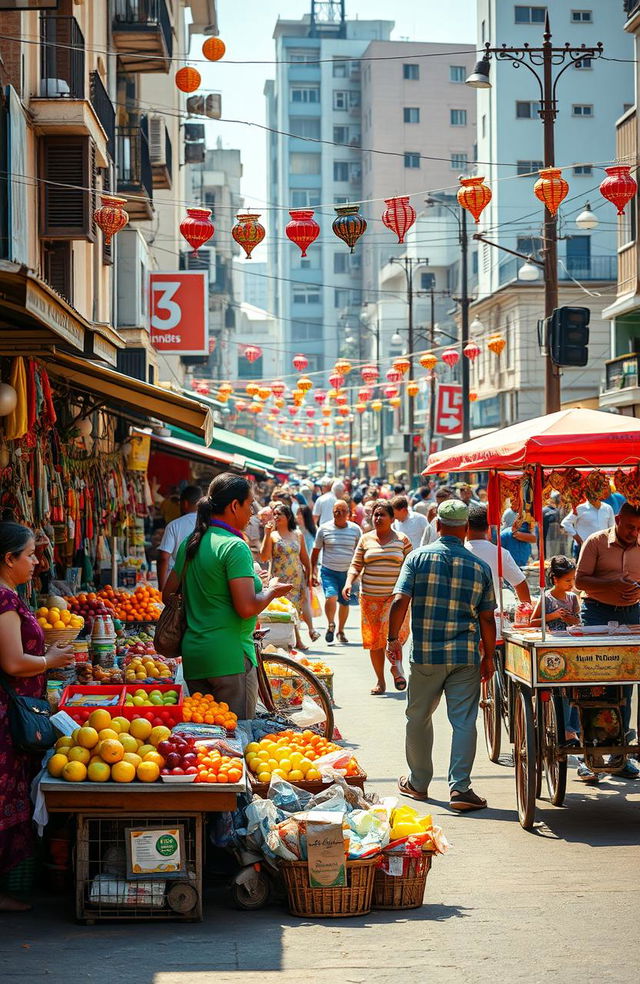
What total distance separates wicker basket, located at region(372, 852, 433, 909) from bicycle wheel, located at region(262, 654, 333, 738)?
3.01 m

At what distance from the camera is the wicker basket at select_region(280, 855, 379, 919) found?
20.3 feet

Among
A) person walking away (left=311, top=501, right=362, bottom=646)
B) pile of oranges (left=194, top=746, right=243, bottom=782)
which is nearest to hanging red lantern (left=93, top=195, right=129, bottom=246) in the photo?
person walking away (left=311, top=501, right=362, bottom=646)

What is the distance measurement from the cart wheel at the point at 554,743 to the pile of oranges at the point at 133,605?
4350 mm

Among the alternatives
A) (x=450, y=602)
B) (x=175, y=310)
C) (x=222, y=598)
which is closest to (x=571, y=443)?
(x=450, y=602)

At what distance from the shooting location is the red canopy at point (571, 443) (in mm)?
8406

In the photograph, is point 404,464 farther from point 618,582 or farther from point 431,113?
point 618,582

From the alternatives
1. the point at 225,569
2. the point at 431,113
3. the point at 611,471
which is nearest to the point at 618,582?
the point at 611,471

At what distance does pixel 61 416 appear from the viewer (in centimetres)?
1413

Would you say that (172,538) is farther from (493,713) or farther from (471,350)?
(471,350)

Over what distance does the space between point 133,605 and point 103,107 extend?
10.8m

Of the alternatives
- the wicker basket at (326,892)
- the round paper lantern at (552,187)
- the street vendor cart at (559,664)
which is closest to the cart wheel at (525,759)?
the street vendor cart at (559,664)

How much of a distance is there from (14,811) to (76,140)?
12362 millimetres

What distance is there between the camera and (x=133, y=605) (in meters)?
12.0

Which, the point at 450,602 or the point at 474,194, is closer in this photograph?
the point at 450,602
